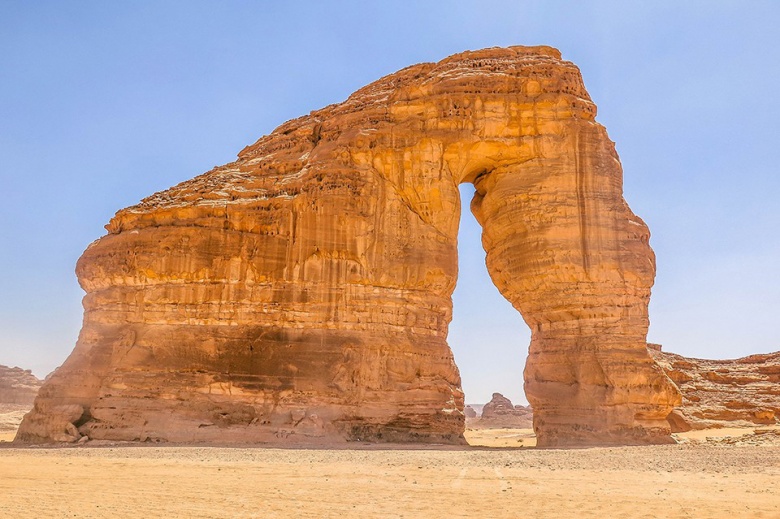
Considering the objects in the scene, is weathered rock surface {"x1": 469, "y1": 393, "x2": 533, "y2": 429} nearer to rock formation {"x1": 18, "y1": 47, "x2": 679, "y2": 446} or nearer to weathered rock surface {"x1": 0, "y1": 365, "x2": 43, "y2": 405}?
rock formation {"x1": 18, "y1": 47, "x2": 679, "y2": 446}

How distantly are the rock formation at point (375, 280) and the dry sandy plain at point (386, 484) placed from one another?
4508 millimetres

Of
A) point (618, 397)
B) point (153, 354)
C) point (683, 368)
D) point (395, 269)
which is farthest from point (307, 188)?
point (683, 368)

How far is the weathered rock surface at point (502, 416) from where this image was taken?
67.9 meters

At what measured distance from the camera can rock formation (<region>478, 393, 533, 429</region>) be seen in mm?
67938

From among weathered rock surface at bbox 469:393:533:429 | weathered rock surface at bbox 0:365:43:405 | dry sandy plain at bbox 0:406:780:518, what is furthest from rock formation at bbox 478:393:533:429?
dry sandy plain at bbox 0:406:780:518

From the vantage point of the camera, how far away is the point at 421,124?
91.6 ft

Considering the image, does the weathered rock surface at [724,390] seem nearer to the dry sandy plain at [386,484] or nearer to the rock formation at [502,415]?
the rock formation at [502,415]

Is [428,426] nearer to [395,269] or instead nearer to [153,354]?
[395,269]

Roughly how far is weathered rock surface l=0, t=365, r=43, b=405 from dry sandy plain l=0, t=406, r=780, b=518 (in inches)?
2323

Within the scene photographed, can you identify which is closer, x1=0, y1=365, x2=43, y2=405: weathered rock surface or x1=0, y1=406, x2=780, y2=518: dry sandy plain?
x1=0, y1=406, x2=780, y2=518: dry sandy plain

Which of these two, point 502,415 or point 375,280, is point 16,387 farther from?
point 375,280

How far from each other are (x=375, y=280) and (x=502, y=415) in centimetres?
4845

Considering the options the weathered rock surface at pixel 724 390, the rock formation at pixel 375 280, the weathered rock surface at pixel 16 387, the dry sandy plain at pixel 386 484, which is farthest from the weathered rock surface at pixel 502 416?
the dry sandy plain at pixel 386 484

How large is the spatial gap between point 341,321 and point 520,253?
9.04 m
